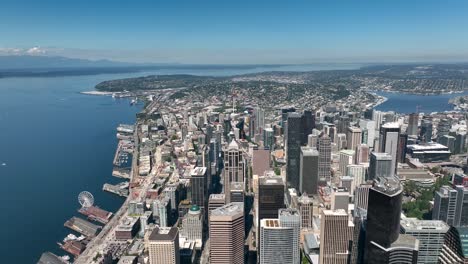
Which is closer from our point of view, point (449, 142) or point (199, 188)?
point (199, 188)

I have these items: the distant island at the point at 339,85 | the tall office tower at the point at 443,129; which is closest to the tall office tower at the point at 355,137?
the tall office tower at the point at 443,129

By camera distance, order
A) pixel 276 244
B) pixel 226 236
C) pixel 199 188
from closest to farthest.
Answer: pixel 276 244
pixel 226 236
pixel 199 188

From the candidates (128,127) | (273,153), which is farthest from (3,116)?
(273,153)

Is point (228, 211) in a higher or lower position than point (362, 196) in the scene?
higher

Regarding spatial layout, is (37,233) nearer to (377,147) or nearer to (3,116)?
(377,147)

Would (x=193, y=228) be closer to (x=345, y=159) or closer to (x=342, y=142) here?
(x=345, y=159)

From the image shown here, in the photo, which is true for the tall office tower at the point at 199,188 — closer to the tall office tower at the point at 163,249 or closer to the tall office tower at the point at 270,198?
the tall office tower at the point at 270,198

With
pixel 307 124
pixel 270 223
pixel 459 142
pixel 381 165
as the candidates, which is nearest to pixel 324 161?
pixel 381 165
